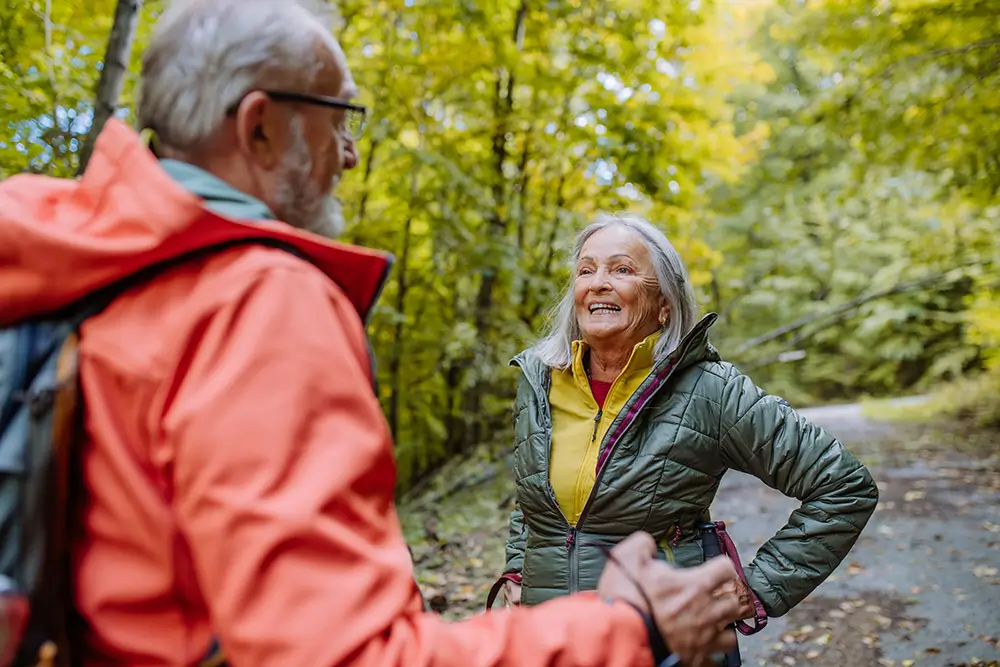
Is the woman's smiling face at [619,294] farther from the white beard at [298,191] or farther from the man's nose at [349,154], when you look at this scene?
the white beard at [298,191]

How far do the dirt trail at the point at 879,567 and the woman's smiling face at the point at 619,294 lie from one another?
272 cm

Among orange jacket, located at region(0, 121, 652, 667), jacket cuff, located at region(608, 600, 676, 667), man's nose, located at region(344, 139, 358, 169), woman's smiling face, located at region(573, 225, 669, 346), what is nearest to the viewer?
orange jacket, located at region(0, 121, 652, 667)

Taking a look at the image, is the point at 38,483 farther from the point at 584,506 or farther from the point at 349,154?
the point at 584,506

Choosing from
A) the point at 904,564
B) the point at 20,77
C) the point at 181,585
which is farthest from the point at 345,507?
the point at 904,564

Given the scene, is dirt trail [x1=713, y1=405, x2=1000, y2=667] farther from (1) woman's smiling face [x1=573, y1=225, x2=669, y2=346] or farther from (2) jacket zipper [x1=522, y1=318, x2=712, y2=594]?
(1) woman's smiling face [x1=573, y1=225, x2=669, y2=346]

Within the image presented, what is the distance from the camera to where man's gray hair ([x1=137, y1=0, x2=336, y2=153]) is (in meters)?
0.98

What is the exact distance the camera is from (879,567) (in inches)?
228

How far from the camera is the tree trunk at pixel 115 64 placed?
2920 mm

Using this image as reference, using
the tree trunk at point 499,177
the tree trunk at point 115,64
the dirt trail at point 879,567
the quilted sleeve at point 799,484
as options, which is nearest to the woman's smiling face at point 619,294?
the quilted sleeve at point 799,484

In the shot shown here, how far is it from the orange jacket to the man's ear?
147 millimetres

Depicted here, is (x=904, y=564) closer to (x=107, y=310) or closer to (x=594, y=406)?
(x=594, y=406)

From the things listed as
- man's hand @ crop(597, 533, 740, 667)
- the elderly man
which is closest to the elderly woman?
man's hand @ crop(597, 533, 740, 667)

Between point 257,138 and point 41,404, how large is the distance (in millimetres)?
448

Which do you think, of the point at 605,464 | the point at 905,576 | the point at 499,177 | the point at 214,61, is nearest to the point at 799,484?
the point at 605,464
